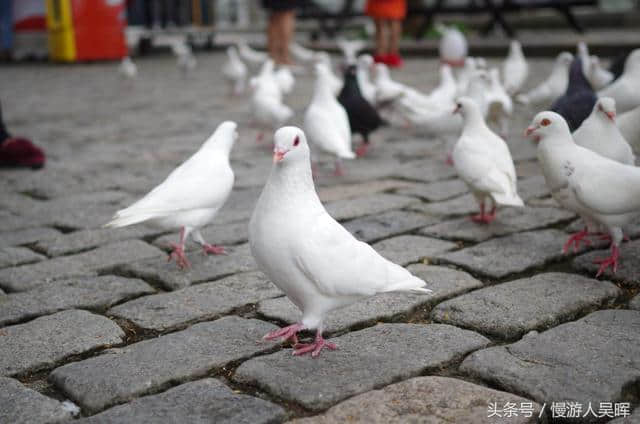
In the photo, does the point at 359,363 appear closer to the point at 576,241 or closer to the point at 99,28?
the point at 576,241

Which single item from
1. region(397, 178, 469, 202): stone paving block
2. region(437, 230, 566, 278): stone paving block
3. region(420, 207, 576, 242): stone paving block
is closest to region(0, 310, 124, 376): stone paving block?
region(437, 230, 566, 278): stone paving block

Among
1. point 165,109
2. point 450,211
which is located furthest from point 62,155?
point 450,211

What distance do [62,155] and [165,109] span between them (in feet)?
9.13

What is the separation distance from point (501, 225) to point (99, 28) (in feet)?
43.1

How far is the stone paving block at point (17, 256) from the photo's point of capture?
352 cm

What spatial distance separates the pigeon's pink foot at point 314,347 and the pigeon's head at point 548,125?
1.63 meters

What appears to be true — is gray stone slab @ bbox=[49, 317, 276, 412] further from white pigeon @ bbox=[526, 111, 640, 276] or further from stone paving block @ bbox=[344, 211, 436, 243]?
white pigeon @ bbox=[526, 111, 640, 276]

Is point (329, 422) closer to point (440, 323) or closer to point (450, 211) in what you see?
point (440, 323)

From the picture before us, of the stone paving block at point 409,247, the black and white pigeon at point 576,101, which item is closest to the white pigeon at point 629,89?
the black and white pigeon at point 576,101

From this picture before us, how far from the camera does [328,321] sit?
9.04 feet

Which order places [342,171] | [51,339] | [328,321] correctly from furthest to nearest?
[342,171] < [328,321] < [51,339]

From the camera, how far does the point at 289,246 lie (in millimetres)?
2340

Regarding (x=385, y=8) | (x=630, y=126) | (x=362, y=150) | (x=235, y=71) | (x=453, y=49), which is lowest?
(x=362, y=150)

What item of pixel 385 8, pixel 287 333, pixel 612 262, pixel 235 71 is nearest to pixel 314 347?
A: pixel 287 333
